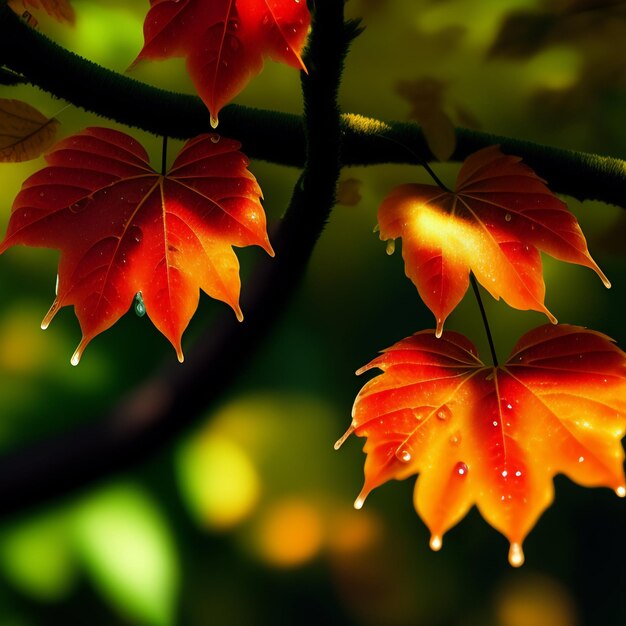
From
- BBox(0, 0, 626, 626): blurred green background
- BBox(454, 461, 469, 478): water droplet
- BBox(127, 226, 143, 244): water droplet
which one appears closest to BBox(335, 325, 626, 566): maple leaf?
BBox(454, 461, 469, 478): water droplet

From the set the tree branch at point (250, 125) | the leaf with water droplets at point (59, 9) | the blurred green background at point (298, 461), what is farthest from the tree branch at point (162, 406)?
the blurred green background at point (298, 461)

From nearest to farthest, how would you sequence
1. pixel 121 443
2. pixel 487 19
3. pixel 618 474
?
pixel 618 474, pixel 121 443, pixel 487 19

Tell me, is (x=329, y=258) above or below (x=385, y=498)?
above

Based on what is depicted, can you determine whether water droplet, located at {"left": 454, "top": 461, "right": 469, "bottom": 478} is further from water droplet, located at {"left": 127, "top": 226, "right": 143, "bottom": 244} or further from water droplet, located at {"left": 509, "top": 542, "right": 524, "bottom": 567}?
water droplet, located at {"left": 127, "top": 226, "right": 143, "bottom": 244}

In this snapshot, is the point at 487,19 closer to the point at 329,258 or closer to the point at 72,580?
the point at 329,258

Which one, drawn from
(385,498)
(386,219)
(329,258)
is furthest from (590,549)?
(386,219)

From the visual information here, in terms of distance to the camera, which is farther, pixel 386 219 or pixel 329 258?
pixel 329 258

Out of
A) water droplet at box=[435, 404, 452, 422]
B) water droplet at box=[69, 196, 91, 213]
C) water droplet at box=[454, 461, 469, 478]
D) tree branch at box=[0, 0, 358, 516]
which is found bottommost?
tree branch at box=[0, 0, 358, 516]
